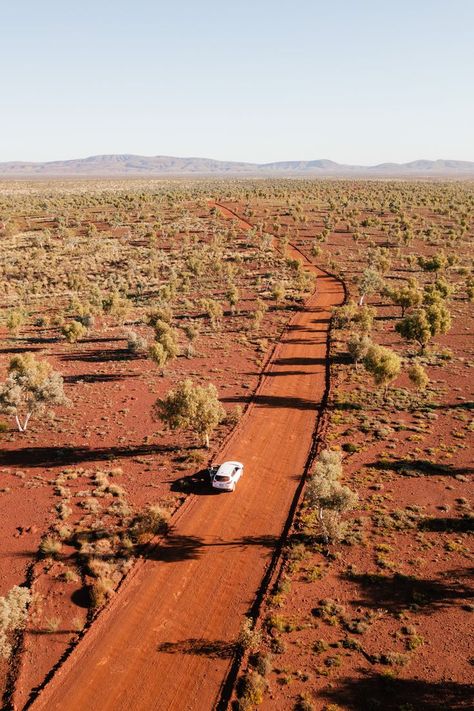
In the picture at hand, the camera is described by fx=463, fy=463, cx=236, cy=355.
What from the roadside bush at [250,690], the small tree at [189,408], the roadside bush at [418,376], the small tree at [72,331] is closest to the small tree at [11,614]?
the roadside bush at [250,690]

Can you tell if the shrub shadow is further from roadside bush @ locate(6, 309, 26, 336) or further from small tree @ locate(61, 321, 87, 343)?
roadside bush @ locate(6, 309, 26, 336)

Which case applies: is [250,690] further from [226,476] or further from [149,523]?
[226,476]

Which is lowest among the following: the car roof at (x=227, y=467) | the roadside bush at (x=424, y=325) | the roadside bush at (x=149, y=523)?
the roadside bush at (x=149, y=523)

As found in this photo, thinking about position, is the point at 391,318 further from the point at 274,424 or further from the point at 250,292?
the point at 274,424

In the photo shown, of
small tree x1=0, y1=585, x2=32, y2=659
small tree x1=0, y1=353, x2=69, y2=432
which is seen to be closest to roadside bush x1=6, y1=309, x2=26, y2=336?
small tree x1=0, y1=353, x2=69, y2=432

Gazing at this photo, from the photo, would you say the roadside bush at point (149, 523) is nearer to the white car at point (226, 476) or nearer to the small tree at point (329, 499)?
the white car at point (226, 476)
